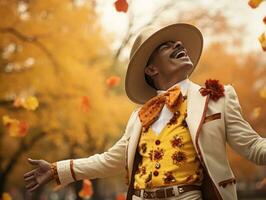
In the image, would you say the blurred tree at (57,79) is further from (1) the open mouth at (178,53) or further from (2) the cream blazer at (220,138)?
(2) the cream blazer at (220,138)

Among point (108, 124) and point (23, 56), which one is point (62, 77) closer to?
point (23, 56)

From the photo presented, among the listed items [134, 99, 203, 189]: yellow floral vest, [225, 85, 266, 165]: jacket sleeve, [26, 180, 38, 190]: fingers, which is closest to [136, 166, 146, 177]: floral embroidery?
[134, 99, 203, 189]: yellow floral vest

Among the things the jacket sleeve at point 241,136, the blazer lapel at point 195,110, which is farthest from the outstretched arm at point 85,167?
the jacket sleeve at point 241,136

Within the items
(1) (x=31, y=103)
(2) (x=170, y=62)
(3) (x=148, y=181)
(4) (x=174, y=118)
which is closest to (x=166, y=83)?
(2) (x=170, y=62)

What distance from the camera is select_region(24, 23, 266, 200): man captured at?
1.62 m

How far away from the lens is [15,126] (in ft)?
22.8

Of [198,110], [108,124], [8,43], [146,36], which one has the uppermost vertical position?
[8,43]

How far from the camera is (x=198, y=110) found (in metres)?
1.69

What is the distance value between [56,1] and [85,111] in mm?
1808

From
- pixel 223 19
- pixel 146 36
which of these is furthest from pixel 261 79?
pixel 146 36

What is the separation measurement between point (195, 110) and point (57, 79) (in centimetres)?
576

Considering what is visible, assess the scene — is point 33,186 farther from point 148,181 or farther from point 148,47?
point 148,47

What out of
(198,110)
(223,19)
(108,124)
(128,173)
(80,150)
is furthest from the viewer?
(223,19)

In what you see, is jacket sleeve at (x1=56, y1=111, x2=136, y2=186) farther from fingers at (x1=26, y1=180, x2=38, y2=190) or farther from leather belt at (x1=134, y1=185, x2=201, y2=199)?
leather belt at (x1=134, y1=185, x2=201, y2=199)
